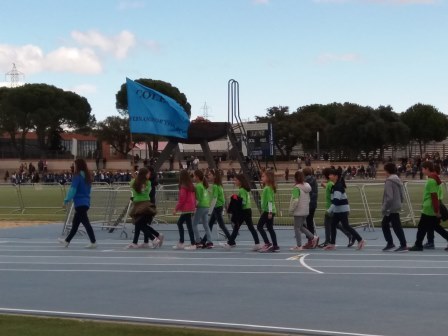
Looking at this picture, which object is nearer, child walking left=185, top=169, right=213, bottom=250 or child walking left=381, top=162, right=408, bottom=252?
child walking left=381, top=162, right=408, bottom=252

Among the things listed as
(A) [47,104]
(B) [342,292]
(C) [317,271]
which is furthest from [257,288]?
(A) [47,104]

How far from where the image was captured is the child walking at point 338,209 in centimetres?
1722

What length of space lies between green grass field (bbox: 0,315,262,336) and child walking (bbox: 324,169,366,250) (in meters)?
8.39

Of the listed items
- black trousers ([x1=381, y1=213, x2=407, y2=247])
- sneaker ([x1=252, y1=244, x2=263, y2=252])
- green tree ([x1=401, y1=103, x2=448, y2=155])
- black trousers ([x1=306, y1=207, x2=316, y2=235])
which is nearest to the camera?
black trousers ([x1=381, y1=213, x2=407, y2=247])

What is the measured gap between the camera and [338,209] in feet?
56.7

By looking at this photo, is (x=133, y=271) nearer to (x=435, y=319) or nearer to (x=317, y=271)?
(x=317, y=271)

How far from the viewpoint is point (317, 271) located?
1387cm

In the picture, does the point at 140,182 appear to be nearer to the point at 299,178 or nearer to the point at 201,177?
the point at 201,177

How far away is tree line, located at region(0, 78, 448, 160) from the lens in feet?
323

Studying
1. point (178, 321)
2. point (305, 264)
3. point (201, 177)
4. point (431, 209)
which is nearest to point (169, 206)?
point (201, 177)

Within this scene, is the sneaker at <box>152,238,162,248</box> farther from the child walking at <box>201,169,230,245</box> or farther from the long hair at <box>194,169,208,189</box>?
the long hair at <box>194,169,208,189</box>

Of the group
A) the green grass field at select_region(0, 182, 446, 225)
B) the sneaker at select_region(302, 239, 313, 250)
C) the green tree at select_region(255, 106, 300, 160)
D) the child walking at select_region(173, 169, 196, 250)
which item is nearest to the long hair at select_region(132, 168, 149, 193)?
the child walking at select_region(173, 169, 196, 250)

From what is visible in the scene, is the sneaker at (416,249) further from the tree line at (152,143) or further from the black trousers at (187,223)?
the tree line at (152,143)

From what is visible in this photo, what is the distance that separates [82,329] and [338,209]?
880cm
